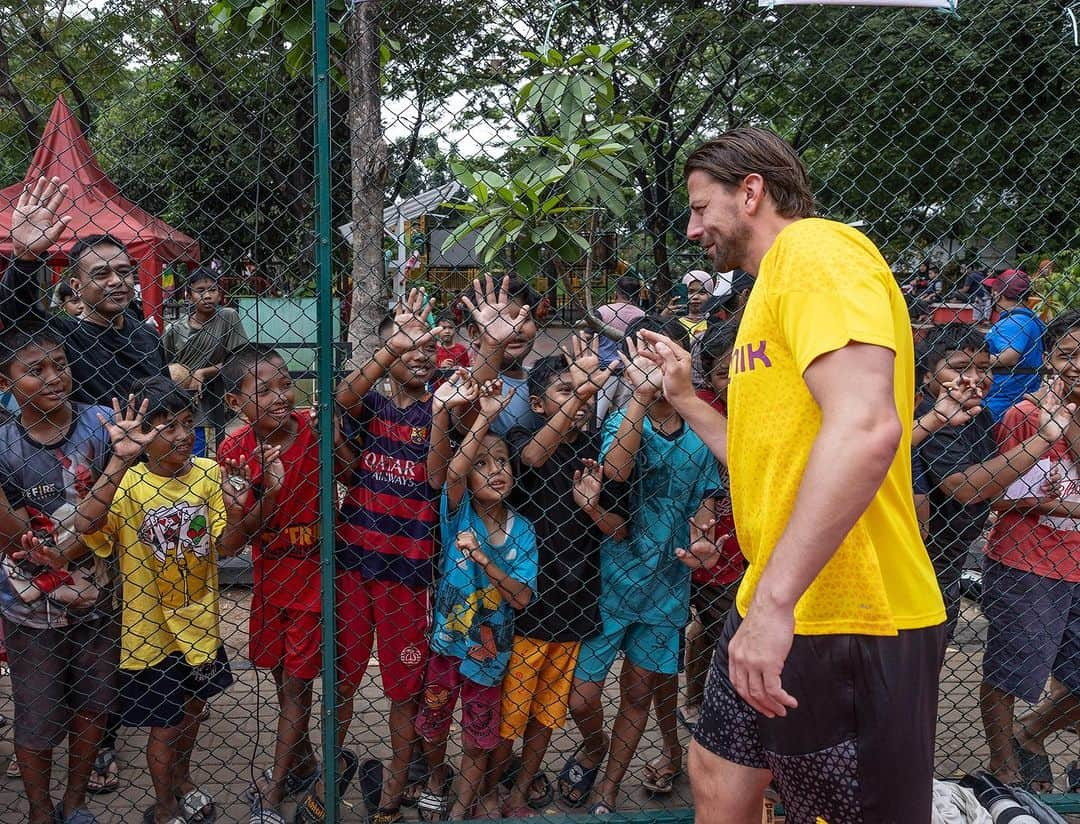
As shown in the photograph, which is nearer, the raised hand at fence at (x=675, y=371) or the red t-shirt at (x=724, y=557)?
the raised hand at fence at (x=675, y=371)

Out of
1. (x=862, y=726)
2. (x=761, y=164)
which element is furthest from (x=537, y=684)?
(x=761, y=164)

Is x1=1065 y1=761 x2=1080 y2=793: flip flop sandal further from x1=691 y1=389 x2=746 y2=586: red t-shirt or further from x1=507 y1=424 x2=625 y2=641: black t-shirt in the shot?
x1=507 y1=424 x2=625 y2=641: black t-shirt

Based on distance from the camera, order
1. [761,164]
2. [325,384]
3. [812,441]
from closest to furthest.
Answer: [812,441]
[761,164]
[325,384]

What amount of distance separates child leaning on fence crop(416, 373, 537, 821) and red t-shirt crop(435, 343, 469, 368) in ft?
1.78

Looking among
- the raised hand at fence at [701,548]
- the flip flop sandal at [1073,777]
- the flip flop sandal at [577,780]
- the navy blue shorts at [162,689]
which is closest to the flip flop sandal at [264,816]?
the navy blue shorts at [162,689]

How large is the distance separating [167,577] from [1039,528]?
9.39 feet

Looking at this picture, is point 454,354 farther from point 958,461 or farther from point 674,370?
point 958,461

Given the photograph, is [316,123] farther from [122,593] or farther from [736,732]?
[736,732]

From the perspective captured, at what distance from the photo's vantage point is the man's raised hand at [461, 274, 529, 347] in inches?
101

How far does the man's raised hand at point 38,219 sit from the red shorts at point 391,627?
1.26 m

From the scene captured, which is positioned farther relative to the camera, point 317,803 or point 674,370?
point 317,803

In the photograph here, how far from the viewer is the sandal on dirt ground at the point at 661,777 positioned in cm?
311

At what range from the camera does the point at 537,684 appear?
2.90 meters

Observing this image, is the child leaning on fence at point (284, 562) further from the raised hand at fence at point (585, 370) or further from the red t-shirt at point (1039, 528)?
the red t-shirt at point (1039, 528)
